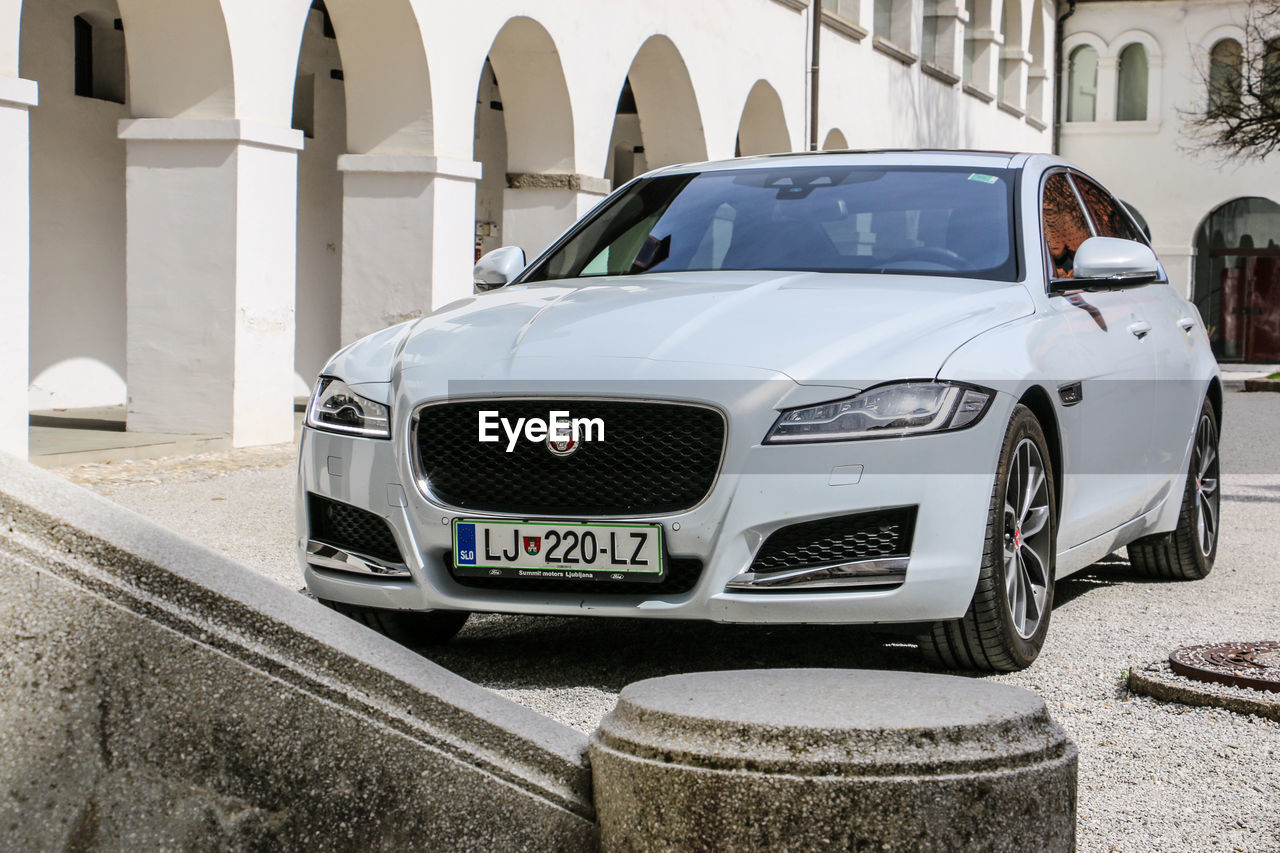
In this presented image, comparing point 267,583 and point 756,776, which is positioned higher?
point 267,583

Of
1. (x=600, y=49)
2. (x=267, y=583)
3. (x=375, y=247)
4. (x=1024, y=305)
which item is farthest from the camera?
(x=600, y=49)

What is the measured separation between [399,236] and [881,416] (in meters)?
10.0

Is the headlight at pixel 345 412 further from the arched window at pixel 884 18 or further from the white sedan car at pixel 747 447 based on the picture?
the arched window at pixel 884 18

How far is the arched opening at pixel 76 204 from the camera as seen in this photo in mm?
14500

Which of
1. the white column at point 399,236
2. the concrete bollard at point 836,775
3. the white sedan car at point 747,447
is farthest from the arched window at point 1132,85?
the concrete bollard at point 836,775

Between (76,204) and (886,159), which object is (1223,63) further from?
(886,159)

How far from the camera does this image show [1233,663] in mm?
4793

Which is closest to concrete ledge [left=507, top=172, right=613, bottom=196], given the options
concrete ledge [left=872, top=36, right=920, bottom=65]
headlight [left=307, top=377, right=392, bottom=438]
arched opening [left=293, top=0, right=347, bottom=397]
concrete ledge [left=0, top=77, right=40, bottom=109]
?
arched opening [left=293, top=0, right=347, bottom=397]

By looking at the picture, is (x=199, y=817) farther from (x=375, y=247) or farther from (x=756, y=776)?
(x=375, y=247)

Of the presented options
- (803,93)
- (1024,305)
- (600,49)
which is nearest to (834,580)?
(1024,305)

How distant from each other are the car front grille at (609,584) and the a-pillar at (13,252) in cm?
600

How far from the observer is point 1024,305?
5055 millimetres

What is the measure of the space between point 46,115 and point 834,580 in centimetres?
1191

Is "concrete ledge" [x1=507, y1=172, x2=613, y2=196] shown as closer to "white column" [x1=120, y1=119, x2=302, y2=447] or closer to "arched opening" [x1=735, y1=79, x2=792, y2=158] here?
"white column" [x1=120, y1=119, x2=302, y2=447]
